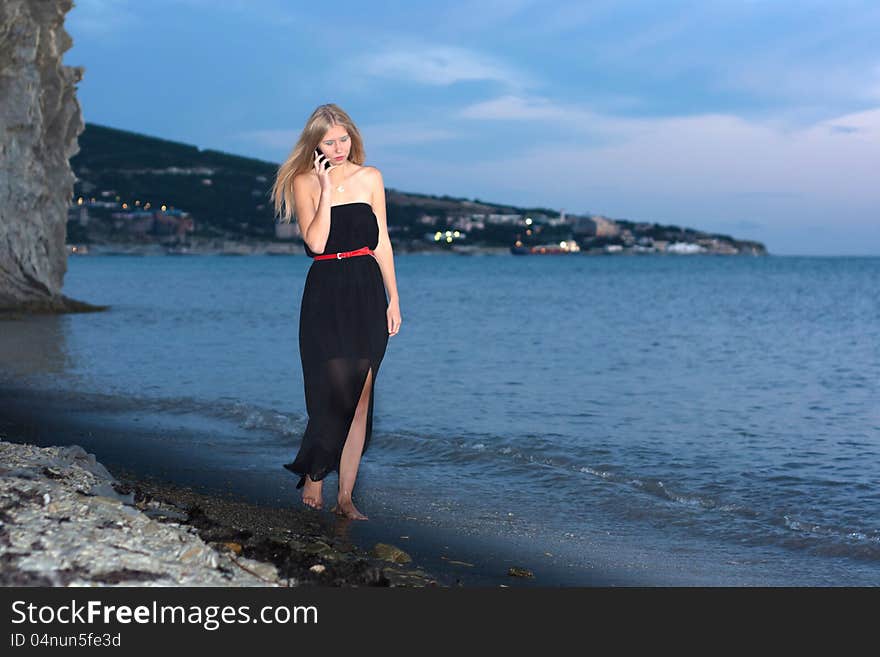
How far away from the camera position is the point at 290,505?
22.6ft

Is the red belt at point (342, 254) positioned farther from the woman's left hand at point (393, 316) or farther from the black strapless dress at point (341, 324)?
the woman's left hand at point (393, 316)

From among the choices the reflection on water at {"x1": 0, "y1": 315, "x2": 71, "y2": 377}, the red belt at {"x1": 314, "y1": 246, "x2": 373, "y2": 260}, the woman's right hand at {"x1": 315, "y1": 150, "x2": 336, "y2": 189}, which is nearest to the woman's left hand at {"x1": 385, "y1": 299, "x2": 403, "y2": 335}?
the red belt at {"x1": 314, "y1": 246, "x2": 373, "y2": 260}

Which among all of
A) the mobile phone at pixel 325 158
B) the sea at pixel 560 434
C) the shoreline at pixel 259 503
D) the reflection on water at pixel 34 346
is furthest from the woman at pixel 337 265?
the reflection on water at pixel 34 346

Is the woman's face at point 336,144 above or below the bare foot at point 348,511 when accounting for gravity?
above

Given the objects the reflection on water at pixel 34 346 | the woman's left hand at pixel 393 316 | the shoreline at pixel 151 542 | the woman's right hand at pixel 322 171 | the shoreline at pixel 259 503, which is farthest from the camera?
the reflection on water at pixel 34 346

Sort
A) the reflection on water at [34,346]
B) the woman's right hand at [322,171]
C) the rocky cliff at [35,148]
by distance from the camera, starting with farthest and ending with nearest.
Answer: the rocky cliff at [35,148], the reflection on water at [34,346], the woman's right hand at [322,171]

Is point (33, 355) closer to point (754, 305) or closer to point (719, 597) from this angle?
point (719, 597)

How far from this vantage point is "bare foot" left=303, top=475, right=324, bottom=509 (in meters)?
6.54

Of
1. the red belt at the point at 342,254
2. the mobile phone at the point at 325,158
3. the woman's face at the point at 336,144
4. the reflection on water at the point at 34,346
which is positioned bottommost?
the reflection on water at the point at 34,346

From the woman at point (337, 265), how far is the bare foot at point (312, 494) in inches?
15.1

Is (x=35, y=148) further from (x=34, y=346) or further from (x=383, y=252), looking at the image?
(x=383, y=252)

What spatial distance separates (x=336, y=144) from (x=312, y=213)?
17.0 inches

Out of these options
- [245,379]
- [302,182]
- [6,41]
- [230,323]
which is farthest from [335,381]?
[230,323]

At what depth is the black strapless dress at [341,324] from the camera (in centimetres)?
597
